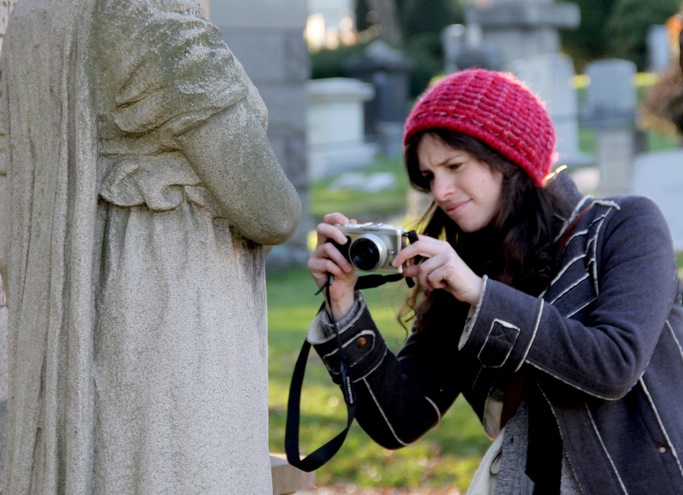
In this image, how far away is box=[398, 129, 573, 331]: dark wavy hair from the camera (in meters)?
2.67

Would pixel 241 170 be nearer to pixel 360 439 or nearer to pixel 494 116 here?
pixel 494 116

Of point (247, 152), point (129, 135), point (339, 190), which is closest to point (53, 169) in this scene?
point (129, 135)

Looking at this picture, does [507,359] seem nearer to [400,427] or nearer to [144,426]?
[400,427]

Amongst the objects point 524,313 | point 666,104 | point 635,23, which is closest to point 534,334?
point 524,313

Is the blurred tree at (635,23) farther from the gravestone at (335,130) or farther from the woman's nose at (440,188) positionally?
the woman's nose at (440,188)

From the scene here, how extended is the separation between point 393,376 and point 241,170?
0.94m

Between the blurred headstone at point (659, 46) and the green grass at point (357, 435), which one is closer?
the green grass at point (357, 435)

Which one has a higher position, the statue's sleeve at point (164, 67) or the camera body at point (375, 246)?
the statue's sleeve at point (164, 67)

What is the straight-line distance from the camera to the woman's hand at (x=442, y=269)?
2.43 meters

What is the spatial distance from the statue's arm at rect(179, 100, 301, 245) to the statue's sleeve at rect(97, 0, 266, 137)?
3 cm

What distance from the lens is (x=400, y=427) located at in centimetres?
288

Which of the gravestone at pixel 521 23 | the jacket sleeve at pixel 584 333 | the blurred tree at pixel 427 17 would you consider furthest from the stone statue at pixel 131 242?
the blurred tree at pixel 427 17

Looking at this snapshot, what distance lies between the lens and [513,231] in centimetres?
269

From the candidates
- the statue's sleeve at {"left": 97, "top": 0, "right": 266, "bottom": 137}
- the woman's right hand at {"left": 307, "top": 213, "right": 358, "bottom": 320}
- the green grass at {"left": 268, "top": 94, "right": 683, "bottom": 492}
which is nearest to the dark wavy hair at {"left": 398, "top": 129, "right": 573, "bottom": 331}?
the woman's right hand at {"left": 307, "top": 213, "right": 358, "bottom": 320}
